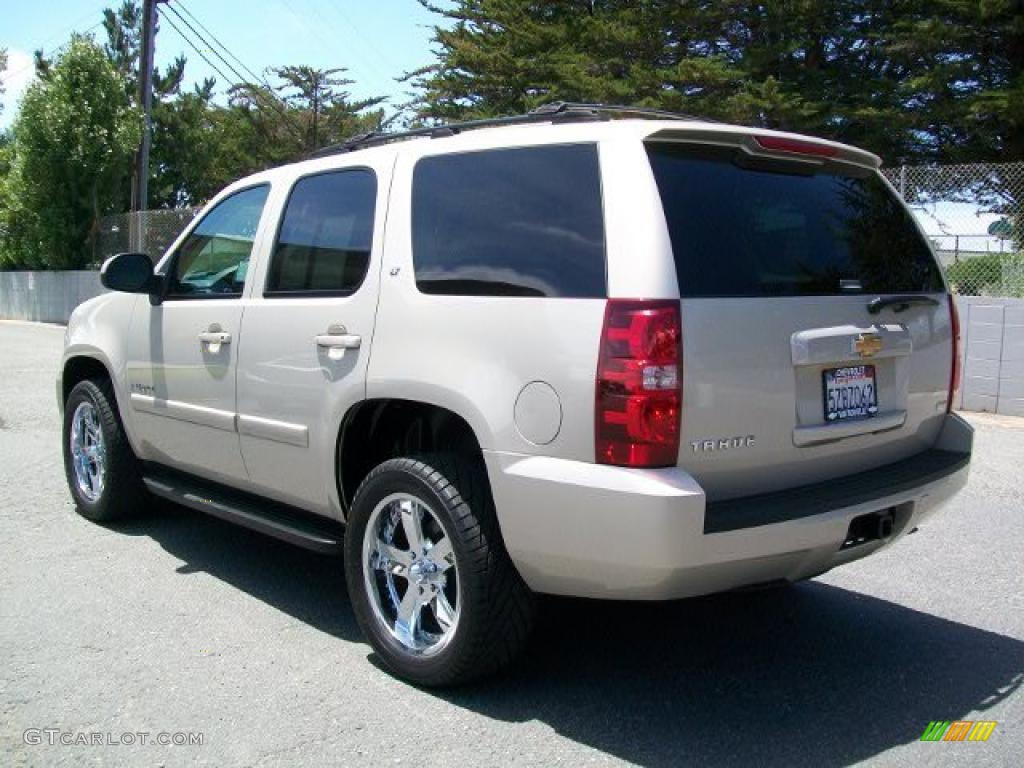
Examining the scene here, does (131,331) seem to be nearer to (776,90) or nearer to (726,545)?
(726,545)

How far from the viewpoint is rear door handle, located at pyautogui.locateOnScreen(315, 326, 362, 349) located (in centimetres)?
380

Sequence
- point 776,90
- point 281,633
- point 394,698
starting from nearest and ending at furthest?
Answer: point 394,698 → point 281,633 → point 776,90

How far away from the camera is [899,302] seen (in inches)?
145

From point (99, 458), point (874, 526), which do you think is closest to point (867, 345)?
point (874, 526)

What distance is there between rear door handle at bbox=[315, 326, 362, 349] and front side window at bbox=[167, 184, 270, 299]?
0.82 meters

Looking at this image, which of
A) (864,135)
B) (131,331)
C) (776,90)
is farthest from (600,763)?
(864,135)

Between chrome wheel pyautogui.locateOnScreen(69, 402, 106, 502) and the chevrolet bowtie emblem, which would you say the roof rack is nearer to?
the chevrolet bowtie emblem

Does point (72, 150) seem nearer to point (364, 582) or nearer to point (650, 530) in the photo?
point (364, 582)

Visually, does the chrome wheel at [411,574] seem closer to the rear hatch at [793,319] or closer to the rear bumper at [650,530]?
the rear bumper at [650,530]

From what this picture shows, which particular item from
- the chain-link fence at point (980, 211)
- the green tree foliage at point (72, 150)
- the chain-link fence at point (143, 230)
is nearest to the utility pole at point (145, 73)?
the green tree foliage at point (72, 150)

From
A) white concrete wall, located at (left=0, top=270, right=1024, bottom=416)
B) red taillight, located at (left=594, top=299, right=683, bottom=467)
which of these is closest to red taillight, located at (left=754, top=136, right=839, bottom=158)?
red taillight, located at (left=594, top=299, right=683, bottom=467)

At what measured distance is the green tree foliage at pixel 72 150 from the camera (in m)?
24.2

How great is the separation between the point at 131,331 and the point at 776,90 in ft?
67.1

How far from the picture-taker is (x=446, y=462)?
137 inches
